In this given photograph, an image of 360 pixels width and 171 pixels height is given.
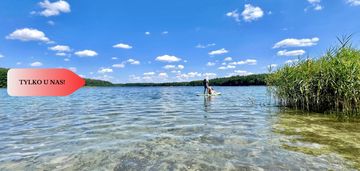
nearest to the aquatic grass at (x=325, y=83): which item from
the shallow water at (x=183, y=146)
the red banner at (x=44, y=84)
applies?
the shallow water at (x=183, y=146)

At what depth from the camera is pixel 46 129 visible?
12.2 m

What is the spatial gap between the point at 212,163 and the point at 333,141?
4.49m

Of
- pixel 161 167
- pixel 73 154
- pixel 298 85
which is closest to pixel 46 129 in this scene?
pixel 73 154

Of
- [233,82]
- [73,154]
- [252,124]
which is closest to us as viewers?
[73,154]

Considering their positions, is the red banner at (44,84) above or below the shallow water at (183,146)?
above

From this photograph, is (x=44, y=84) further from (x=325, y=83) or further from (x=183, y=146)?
(x=325, y=83)

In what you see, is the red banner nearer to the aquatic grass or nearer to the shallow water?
the shallow water

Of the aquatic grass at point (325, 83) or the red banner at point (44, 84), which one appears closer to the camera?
the red banner at point (44, 84)

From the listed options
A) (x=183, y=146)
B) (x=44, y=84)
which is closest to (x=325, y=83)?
(x=183, y=146)

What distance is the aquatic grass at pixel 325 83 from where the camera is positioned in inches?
580

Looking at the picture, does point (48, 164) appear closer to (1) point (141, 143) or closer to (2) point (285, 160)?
(1) point (141, 143)

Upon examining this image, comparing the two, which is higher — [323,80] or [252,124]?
[323,80]

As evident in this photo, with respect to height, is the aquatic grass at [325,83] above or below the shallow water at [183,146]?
above

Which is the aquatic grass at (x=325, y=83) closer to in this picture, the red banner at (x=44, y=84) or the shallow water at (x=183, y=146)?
the shallow water at (x=183, y=146)
